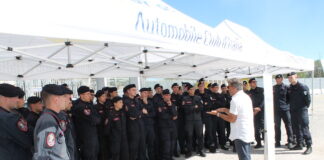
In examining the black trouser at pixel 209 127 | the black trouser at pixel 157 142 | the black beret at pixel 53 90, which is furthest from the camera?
the black trouser at pixel 209 127

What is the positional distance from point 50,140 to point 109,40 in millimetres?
1019

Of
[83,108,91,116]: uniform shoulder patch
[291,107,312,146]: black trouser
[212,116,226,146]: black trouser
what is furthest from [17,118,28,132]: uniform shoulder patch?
[291,107,312,146]: black trouser

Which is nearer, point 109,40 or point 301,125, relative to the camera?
point 109,40

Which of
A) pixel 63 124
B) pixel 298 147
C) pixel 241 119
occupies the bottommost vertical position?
pixel 298 147

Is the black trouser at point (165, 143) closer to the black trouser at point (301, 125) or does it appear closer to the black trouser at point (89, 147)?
the black trouser at point (89, 147)

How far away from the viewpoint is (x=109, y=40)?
252cm

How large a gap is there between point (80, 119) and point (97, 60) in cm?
116

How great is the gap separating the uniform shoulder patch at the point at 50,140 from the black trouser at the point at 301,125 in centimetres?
601

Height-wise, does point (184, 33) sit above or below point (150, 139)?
above

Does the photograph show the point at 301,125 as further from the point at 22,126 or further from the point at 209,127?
the point at 22,126

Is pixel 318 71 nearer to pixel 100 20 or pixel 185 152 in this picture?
pixel 185 152

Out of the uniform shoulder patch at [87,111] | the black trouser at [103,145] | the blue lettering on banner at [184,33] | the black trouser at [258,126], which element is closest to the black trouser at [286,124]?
the black trouser at [258,126]

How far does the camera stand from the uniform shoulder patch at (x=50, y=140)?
197cm

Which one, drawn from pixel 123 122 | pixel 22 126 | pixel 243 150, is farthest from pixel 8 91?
pixel 243 150
